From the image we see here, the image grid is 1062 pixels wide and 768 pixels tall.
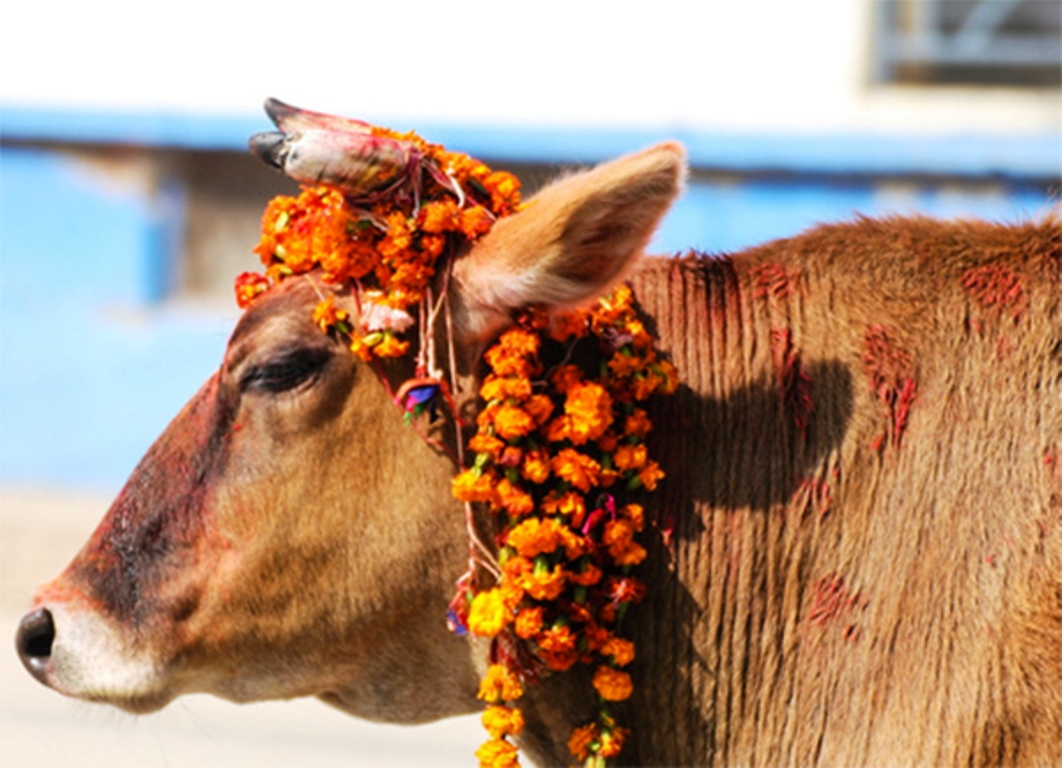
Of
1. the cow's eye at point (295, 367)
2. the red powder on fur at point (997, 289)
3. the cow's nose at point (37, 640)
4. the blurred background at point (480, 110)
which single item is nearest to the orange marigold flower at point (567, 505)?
the cow's eye at point (295, 367)

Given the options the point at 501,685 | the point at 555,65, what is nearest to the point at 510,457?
the point at 501,685

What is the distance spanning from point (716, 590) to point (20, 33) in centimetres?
931

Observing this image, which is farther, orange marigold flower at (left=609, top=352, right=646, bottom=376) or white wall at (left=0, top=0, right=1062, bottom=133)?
white wall at (left=0, top=0, right=1062, bottom=133)

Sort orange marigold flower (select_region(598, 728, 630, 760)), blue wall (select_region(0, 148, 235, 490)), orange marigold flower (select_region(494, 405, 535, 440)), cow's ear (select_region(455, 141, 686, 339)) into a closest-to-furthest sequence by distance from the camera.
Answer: cow's ear (select_region(455, 141, 686, 339)) → orange marigold flower (select_region(494, 405, 535, 440)) → orange marigold flower (select_region(598, 728, 630, 760)) → blue wall (select_region(0, 148, 235, 490))

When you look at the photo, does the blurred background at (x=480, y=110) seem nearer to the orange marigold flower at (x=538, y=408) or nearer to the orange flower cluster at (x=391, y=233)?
the orange flower cluster at (x=391, y=233)

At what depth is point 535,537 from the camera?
359 cm

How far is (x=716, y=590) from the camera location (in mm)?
3693

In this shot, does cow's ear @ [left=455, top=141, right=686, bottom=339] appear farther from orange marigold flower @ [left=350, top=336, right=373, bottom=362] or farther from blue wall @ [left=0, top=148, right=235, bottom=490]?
blue wall @ [left=0, top=148, right=235, bottom=490]

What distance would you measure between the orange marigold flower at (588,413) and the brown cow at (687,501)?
0.20 m

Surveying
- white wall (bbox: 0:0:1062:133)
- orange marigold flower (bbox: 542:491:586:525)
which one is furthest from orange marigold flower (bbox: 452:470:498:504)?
white wall (bbox: 0:0:1062:133)

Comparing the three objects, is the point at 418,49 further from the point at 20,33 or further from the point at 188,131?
the point at 20,33

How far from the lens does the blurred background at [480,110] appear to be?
434 inches

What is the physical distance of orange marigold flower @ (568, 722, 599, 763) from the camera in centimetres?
371

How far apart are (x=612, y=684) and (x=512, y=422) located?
0.61 m
